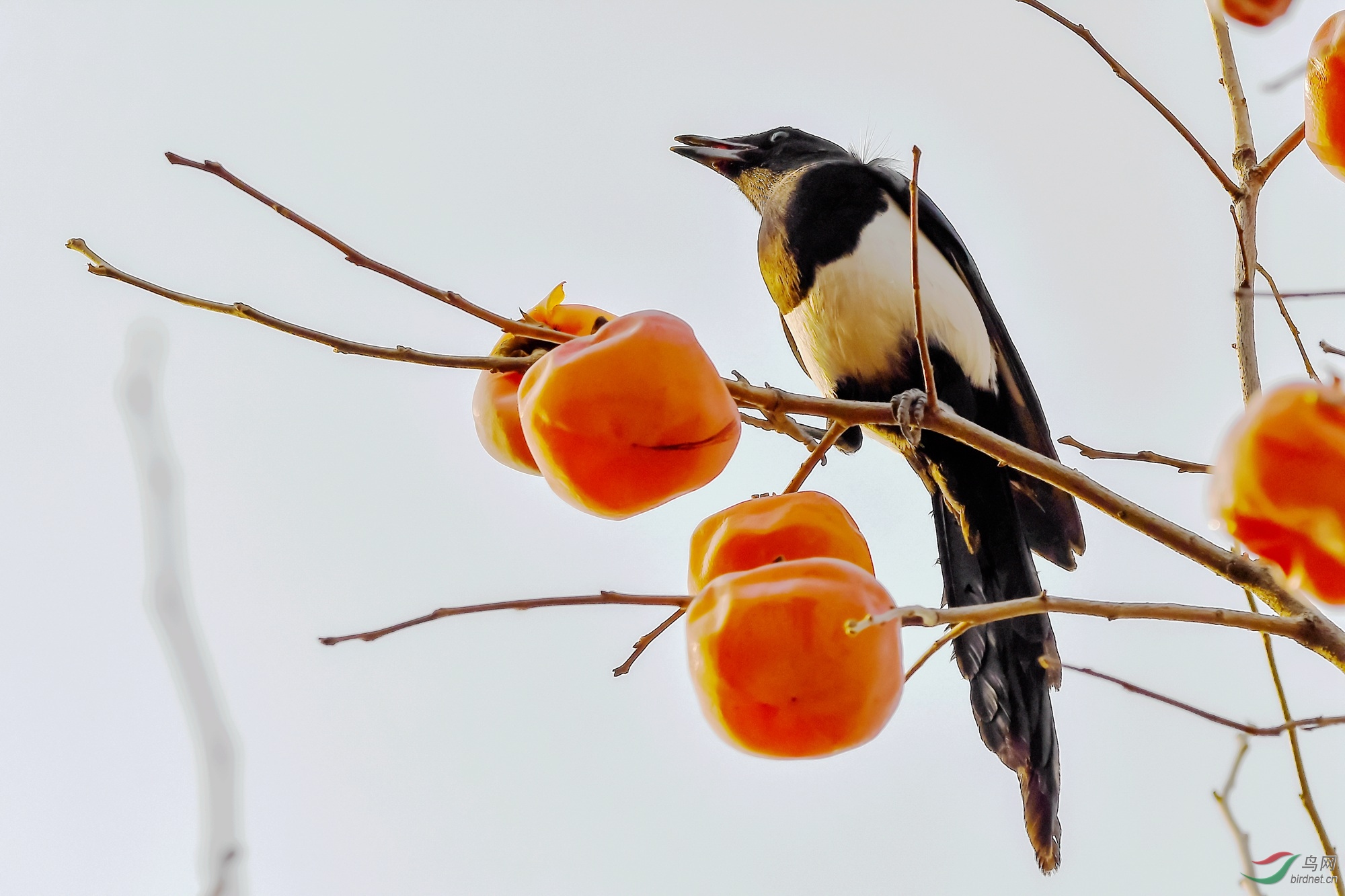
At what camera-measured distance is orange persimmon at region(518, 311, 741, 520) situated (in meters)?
0.88

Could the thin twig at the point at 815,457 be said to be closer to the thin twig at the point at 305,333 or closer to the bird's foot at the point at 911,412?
the bird's foot at the point at 911,412

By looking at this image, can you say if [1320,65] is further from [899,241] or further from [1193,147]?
[899,241]

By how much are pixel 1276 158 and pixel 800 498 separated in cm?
74

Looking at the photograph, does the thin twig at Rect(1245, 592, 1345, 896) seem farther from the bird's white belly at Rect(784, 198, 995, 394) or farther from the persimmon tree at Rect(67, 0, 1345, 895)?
the bird's white belly at Rect(784, 198, 995, 394)

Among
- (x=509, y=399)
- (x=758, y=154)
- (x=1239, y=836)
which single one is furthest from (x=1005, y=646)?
(x=758, y=154)

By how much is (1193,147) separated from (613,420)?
798 millimetres

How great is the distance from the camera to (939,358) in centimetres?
206

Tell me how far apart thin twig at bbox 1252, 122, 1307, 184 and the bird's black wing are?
0.65 metres

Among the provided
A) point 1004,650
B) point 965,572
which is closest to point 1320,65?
point 1004,650

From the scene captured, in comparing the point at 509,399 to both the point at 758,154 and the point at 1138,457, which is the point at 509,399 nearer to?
the point at 1138,457

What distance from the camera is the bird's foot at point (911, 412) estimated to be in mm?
1068

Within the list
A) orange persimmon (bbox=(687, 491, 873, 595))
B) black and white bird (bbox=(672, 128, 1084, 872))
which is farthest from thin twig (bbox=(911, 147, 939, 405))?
black and white bird (bbox=(672, 128, 1084, 872))

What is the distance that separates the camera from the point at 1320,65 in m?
0.93

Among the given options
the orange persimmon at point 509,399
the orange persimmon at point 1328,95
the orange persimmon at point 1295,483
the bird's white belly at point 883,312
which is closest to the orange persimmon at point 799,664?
the orange persimmon at point 1295,483
